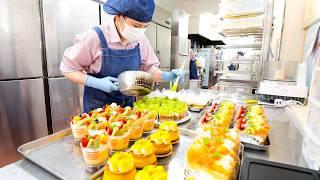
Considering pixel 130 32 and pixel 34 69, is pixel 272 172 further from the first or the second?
pixel 34 69

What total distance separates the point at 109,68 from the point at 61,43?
46.1 inches

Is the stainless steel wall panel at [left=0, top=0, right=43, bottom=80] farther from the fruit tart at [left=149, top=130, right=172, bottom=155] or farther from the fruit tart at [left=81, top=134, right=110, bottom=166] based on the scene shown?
the fruit tart at [left=149, top=130, right=172, bottom=155]

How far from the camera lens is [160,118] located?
1.24 meters

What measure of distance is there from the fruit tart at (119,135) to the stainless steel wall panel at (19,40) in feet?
5.29

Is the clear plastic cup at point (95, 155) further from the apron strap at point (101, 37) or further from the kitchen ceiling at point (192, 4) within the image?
the kitchen ceiling at point (192, 4)

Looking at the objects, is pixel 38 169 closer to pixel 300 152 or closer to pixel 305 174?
pixel 305 174

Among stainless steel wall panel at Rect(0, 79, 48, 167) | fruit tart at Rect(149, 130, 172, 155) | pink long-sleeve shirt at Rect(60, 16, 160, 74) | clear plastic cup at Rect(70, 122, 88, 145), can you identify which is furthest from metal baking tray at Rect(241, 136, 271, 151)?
stainless steel wall panel at Rect(0, 79, 48, 167)

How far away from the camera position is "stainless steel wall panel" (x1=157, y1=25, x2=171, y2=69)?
14.8 feet

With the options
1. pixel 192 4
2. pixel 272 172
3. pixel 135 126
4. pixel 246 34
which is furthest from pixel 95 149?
pixel 192 4

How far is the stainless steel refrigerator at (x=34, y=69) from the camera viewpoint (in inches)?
74.3

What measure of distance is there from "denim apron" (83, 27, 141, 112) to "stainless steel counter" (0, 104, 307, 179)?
0.65 meters

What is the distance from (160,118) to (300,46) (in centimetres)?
219

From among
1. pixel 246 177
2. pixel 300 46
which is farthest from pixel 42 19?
pixel 300 46

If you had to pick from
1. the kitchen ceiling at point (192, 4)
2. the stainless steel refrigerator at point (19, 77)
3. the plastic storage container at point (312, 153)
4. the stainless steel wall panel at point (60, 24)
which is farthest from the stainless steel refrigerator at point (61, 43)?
the kitchen ceiling at point (192, 4)
